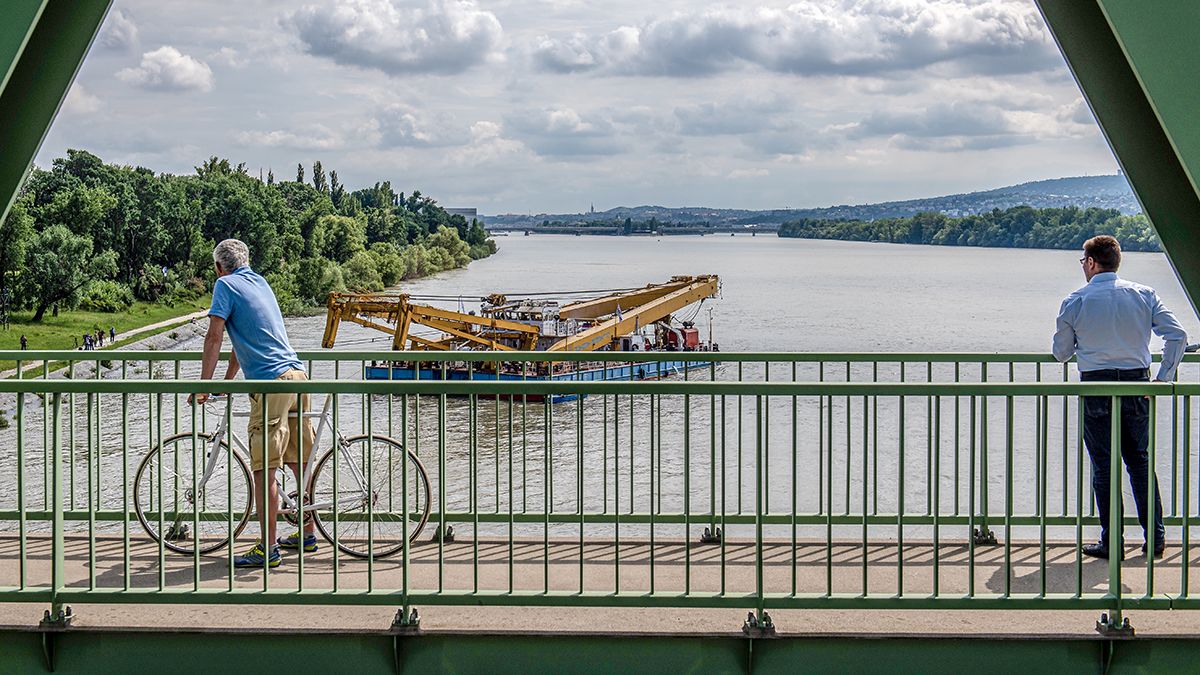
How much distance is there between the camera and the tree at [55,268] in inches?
2739

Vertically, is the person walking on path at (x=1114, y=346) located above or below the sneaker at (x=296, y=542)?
above

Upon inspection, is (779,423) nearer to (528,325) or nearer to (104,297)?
(528,325)

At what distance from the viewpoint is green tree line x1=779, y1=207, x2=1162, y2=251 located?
381 feet

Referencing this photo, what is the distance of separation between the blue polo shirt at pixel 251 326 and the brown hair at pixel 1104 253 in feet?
13.7

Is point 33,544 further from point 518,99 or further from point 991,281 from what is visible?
point 518,99

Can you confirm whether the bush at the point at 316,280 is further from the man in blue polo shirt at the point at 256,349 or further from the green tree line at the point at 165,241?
the man in blue polo shirt at the point at 256,349

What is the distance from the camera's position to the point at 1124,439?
20.7 feet

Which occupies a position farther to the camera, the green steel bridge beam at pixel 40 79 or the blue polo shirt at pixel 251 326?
the blue polo shirt at pixel 251 326

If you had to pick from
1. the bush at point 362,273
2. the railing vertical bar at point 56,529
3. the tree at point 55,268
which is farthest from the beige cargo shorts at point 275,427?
the bush at point 362,273

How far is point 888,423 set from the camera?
34594 mm

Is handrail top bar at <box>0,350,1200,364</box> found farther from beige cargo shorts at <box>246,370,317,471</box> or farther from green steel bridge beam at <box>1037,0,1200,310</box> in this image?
green steel bridge beam at <box>1037,0,1200,310</box>

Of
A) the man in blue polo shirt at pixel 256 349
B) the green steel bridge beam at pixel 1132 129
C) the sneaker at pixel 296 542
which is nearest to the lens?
the green steel bridge beam at pixel 1132 129

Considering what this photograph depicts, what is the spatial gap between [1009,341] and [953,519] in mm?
54591

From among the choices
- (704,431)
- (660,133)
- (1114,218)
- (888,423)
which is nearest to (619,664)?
(704,431)
